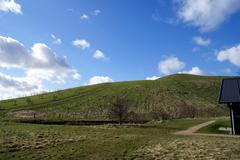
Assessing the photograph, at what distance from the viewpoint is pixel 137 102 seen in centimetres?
9888

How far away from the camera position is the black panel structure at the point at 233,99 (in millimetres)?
36062

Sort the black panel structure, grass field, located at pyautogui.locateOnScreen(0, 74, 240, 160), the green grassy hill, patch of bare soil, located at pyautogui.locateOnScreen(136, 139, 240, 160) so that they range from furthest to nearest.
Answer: the green grassy hill, the black panel structure, grass field, located at pyautogui.locateOnScreen(0, 74, 240, 160), patch of bare soil, located at pyautogui.locateOnScreen(136, 139, 240, 160)

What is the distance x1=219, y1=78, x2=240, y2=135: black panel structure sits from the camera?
118 ft

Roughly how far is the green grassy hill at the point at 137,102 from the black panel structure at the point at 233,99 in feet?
110

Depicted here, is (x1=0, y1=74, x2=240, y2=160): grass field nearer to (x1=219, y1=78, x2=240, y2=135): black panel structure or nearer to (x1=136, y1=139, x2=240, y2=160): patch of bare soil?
(x1=136, y1=139, x2=240, y2=160): patch of bare soil

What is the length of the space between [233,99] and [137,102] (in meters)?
63.0

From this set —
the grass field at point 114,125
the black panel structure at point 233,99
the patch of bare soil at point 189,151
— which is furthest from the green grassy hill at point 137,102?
the patch of bare soil at point 189,151

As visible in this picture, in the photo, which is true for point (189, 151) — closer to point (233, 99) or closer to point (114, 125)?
point (233, 99)

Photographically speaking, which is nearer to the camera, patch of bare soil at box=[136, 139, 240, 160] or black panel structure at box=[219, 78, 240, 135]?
patch of bare soil at box=[136, 139, 240, 160]

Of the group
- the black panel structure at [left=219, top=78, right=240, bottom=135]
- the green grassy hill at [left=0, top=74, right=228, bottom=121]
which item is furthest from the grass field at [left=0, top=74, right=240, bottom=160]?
the black panel structure at [left=219, top=78, right=240, bottom=135]

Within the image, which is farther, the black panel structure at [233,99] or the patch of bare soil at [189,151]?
the black panel structure at [233,99]

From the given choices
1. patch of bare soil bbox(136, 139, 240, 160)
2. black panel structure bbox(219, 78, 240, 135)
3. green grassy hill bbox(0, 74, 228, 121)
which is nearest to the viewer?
patch of bare soil bbox(136, 139, 240, 160)

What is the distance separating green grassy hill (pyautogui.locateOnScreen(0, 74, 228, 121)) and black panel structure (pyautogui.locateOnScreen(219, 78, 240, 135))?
33.4m

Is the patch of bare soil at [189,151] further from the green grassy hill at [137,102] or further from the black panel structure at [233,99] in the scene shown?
the green grassy hill at [137,102]
